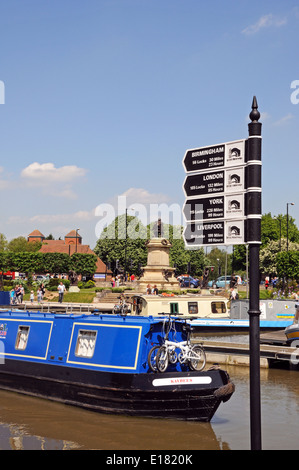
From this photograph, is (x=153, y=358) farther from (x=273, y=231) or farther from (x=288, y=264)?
(x=273, y=231)

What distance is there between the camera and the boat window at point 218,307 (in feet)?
103

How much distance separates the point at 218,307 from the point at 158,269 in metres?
25.5

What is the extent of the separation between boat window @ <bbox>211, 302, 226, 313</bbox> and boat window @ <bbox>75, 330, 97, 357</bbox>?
17.0m

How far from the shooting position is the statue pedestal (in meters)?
56.2

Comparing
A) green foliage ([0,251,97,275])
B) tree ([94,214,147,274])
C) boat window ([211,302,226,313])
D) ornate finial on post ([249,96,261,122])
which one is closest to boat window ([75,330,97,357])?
ornate finial on post ([249,96,261,122])

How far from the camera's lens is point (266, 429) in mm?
13195

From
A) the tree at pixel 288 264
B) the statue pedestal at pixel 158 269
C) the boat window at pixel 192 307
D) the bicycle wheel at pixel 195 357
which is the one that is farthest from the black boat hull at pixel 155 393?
the tree at pixel 288 264

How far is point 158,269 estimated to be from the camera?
56.9 meters

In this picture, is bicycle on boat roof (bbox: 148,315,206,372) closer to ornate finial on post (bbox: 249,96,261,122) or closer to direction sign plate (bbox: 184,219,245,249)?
direction sign plate (bbox: 184,219,245,249)

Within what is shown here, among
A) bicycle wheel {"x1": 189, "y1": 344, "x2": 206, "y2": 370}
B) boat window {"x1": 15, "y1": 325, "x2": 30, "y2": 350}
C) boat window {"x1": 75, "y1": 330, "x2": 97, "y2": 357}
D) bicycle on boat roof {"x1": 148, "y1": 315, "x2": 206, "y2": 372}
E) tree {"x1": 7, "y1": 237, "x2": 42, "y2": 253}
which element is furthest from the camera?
tree {"x1": 7, "y1": 237, "x2": 42, "y2": 253}

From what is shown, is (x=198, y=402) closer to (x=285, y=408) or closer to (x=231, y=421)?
(x=231, y=421)

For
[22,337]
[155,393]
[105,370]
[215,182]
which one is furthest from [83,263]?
[215,182]

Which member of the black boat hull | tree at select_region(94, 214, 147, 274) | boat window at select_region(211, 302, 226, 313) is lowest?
the black boat hull
